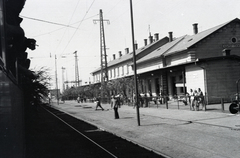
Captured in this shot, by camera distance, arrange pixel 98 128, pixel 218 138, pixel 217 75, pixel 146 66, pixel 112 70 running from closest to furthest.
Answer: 1. pixel 218 138
2. pixel 98 128
3. pixel 217 75
4. pixel 146 66
5. pixel 112 70

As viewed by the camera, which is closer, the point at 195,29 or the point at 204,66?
the point at 204,66

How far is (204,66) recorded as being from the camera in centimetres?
2233

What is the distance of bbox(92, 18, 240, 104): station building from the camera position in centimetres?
2236

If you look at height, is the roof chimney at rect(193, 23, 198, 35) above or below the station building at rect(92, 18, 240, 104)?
above

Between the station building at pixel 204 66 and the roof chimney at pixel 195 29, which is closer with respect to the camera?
the station building at pixel 204 66

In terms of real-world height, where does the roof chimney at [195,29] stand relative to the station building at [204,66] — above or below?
above

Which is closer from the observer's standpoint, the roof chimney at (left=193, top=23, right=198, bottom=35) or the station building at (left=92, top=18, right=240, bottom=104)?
the station building at (left=92, top=18, right=240, bottom=104)

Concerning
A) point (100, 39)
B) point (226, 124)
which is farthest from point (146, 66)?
point (226, 124)

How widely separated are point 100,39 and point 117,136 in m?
28.3

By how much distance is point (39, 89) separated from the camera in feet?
56.4

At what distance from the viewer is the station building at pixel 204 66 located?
73.4 ft

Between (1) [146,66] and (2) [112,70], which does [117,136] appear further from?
(2) [112,70]

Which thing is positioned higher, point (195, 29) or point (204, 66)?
point (195, 29)

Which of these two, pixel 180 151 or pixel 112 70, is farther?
pixel 112 70
